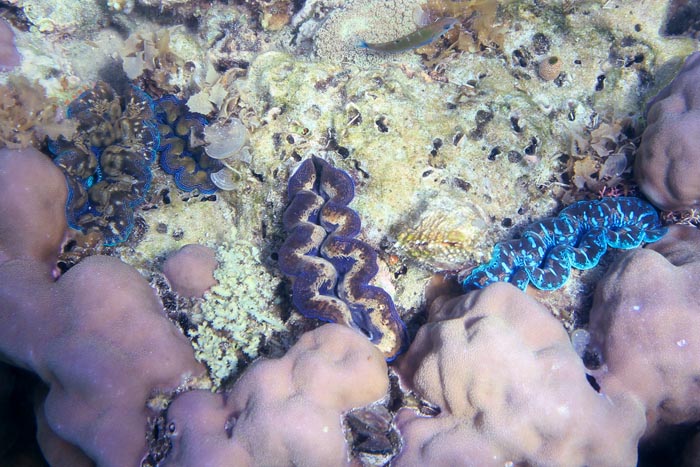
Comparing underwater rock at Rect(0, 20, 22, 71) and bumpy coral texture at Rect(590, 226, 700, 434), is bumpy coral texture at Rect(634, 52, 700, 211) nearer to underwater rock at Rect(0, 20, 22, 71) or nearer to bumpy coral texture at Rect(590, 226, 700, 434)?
bumpy coral texture at Rect(590, 226, 700, 434)

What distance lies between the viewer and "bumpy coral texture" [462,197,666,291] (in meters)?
3.19

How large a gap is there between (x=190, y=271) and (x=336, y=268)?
1.16 metres

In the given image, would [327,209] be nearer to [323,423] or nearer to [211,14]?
[323,423]

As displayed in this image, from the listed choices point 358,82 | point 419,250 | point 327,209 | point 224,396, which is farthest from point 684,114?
point 224,396

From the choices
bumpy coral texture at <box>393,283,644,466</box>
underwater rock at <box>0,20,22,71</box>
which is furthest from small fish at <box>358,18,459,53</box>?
underwater rock at <box>0,20,22,71</box>

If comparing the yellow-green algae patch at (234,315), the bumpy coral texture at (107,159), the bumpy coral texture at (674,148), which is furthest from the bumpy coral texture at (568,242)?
the bumpy coral texture at (107,159)

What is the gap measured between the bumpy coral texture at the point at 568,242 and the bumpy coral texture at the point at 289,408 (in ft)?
4.11

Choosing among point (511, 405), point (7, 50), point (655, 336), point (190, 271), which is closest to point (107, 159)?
point (190, 271)

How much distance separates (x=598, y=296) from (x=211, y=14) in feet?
15.6

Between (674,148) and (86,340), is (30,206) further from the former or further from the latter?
(674,148)

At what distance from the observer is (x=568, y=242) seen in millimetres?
3443

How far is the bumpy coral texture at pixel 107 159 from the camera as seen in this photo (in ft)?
10.8

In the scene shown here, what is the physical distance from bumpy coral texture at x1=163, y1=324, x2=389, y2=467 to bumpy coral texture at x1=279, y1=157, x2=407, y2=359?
0.31 meters

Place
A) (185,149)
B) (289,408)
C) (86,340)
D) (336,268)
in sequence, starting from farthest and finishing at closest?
(185,149), (336,268), (86,340), (289,408)
